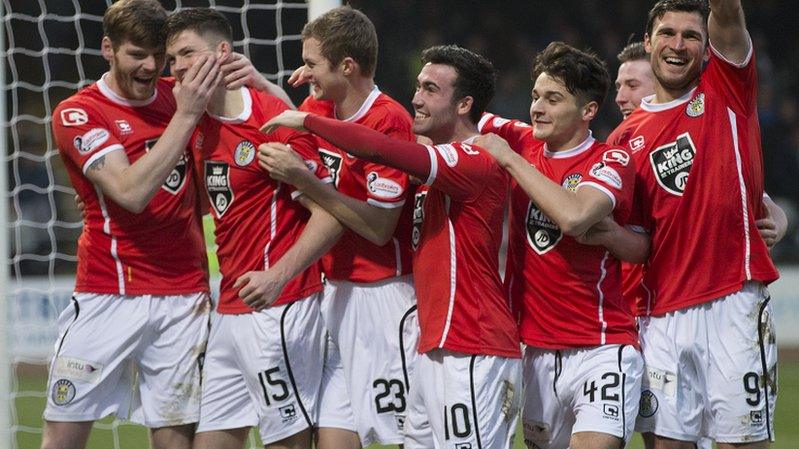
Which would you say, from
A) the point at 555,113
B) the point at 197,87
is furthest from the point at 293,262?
the point at 555,113

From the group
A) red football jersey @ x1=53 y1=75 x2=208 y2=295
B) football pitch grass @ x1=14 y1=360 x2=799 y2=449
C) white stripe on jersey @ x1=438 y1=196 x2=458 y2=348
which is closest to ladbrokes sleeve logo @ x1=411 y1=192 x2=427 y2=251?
white stripe on jersey @ x1=438 y1=196 x2=458 y2=348

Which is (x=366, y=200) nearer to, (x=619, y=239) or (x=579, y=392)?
(x=619, y=239)

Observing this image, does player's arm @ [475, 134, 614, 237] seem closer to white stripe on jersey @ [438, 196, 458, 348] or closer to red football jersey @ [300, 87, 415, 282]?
white stripe on jersey @ [438, 196, 458, 348]

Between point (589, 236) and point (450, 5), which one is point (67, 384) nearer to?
point (589, 236)

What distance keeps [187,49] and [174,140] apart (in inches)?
15.1

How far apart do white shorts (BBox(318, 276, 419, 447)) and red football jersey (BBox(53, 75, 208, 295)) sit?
2.23ft

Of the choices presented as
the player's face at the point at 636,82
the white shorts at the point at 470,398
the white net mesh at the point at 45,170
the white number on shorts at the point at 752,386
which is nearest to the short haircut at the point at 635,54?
the player's face at the point at 636,82

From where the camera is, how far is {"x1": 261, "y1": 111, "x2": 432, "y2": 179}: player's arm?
406 centimetres

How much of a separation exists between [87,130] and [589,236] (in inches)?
79.3

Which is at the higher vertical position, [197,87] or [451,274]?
[197,87]

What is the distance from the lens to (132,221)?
4641 millimetres

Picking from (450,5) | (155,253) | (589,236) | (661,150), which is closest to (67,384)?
(155,253)

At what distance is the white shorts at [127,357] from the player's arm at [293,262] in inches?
18.4

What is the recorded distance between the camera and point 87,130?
454 centimetres
